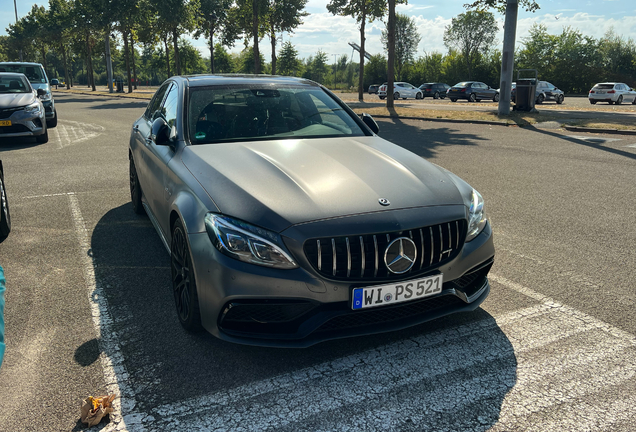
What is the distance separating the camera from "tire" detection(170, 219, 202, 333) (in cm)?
312

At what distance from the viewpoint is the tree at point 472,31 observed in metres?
83.8

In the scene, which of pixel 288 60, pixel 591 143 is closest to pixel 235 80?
pixel 591 143

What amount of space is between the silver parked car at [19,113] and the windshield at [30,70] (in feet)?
12.7

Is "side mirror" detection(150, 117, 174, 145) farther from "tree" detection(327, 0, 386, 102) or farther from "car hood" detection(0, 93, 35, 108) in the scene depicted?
"tree" detection(327, 0, 386, 102)

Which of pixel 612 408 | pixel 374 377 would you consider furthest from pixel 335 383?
pixel 612 408

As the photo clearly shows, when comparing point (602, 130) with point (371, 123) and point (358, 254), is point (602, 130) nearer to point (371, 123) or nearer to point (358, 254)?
point (371, 123)

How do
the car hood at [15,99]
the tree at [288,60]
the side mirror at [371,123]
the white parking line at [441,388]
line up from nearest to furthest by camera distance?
the white parking line at [441,388] → the side mirror at [371,123] → the car hood at [15,99] → the tree at [288,60]

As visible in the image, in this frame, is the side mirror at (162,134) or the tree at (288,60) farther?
the tree at (288,60)

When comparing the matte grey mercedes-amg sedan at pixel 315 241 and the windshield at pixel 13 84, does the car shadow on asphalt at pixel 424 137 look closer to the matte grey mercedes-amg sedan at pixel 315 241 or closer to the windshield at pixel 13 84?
the matte grey mercedes-amg sedan at pixel 315 241

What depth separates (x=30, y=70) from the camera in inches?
669

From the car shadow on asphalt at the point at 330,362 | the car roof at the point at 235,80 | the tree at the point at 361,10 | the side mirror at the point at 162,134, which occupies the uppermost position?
the tree at the point at 361,10

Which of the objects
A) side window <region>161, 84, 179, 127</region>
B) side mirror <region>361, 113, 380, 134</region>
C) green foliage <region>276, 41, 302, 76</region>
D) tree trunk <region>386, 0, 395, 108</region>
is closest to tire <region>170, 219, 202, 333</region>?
side window <region>161, 84, 179, 127</region>

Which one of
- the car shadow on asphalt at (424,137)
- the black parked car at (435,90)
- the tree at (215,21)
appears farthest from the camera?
the tree at (215,21)

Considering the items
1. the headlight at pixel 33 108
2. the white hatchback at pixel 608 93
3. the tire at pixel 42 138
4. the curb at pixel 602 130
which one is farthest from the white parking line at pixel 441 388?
the white hatchback at pixel 608 93
